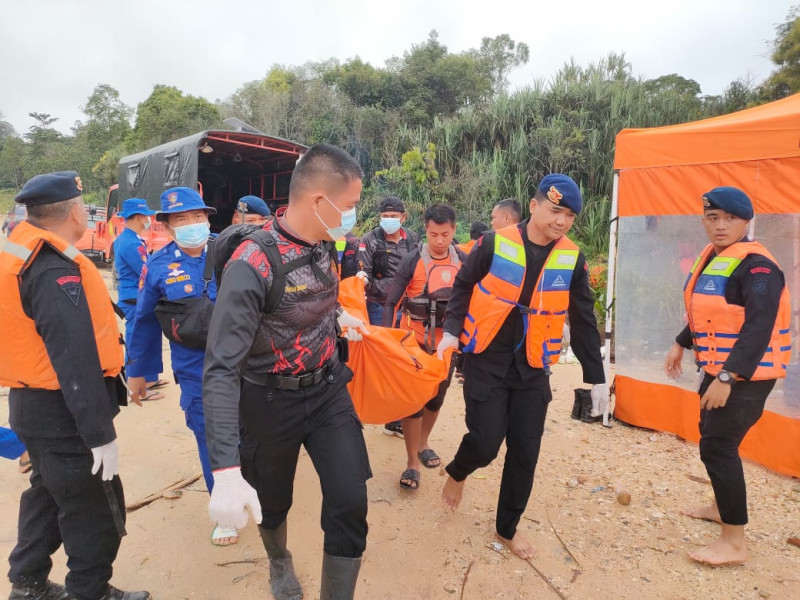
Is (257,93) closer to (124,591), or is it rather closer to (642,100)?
(642,100)

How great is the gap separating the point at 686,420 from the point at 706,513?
1.34 meters

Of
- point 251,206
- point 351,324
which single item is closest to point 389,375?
point 351,324

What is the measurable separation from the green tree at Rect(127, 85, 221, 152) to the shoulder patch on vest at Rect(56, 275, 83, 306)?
1009 inches

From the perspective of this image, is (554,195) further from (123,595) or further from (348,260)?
(123,595)

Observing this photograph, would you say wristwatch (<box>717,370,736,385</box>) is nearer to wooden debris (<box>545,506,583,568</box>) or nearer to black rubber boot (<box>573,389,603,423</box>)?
wooden debris (<box>545,506,583,568</box>)

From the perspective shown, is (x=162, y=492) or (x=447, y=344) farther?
(x=162, y=492)

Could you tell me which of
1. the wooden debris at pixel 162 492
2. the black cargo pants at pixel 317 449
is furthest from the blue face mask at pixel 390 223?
the black cargo pants at pixel 317 449

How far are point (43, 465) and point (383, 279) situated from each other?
3434 millimetres

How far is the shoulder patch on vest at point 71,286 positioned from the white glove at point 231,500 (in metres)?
0.97

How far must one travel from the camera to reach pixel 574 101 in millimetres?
15383

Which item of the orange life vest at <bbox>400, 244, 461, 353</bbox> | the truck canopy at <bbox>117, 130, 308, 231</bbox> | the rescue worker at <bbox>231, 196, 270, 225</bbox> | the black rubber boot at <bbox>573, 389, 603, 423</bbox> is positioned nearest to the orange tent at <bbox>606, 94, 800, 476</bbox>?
the black rubber boot at <bbox>573, 389, 603, 423</bbox>

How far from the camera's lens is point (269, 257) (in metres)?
1.94

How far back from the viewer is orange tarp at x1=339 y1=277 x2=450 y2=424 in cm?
288

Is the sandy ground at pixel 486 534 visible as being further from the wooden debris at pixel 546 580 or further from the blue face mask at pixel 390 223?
the blue face mask at pixel 390 223
